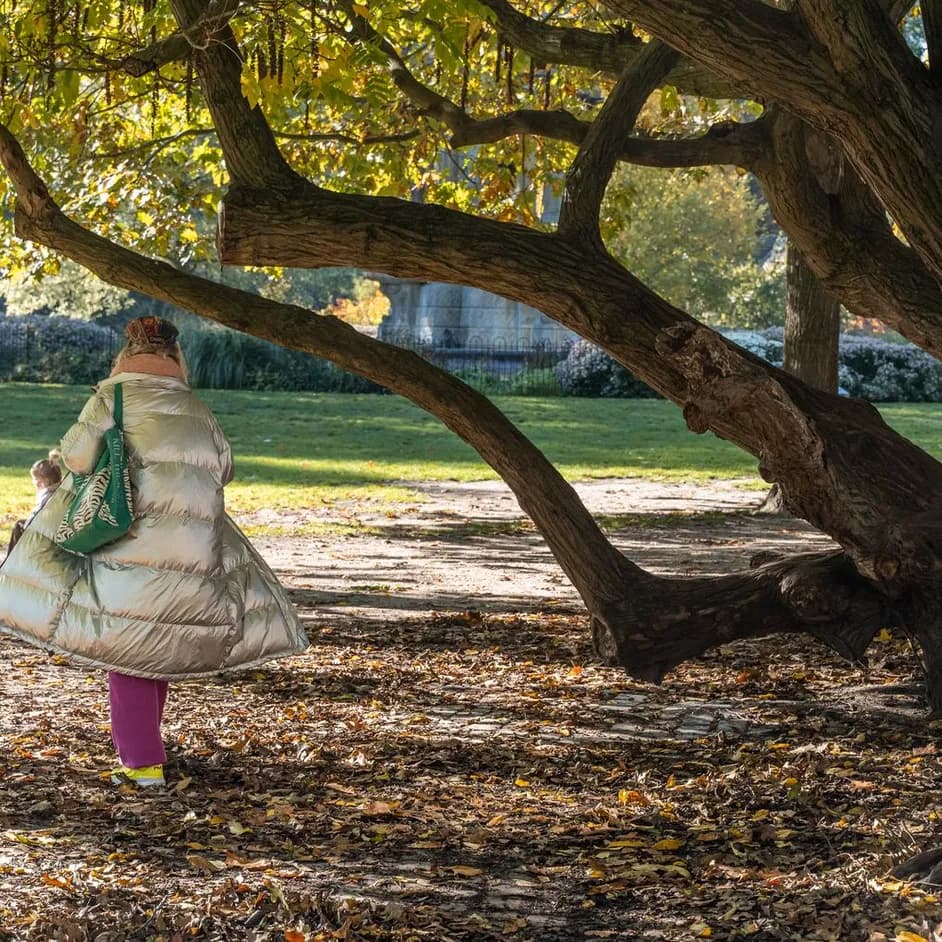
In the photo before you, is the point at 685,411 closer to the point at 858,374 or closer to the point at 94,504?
the point at 94,504

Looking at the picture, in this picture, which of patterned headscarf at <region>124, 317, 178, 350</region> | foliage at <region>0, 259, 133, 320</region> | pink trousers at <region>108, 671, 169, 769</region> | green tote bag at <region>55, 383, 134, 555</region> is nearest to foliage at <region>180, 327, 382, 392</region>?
foliage at <region>0, 259, 133, 320</region>

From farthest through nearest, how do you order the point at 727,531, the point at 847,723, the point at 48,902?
the point at 727,531
the point at 847,723
the point at 48,902

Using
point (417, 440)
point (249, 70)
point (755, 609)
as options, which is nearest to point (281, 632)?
point (755, 609)

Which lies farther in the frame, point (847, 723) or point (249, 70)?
point (249, 70)

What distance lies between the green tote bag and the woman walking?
2.2 inches

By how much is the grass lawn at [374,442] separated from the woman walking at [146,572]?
9.54 m

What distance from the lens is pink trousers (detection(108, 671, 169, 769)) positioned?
5.69m

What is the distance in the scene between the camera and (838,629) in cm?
677

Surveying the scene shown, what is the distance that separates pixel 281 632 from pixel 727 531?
8470 mm

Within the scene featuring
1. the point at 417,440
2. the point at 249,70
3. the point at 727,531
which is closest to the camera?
the point at 249,70

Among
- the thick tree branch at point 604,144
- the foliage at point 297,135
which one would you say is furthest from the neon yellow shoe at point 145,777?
the foliage at point 297,135

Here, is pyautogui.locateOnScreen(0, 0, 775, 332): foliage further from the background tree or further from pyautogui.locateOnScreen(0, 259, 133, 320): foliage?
pyautogui.locateOnScreen(0, 259, 133, 320): foliage

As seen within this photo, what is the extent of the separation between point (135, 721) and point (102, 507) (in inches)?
33.6

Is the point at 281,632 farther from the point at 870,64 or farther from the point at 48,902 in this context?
the point at 870,64
